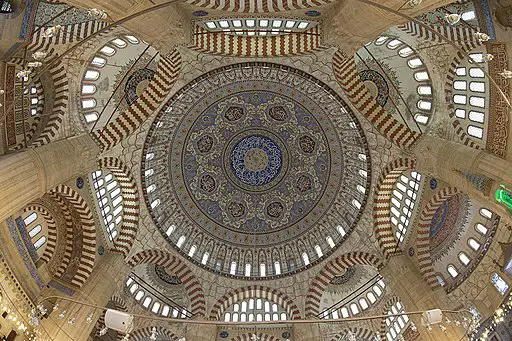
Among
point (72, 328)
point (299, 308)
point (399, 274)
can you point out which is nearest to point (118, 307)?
point (72, 328)

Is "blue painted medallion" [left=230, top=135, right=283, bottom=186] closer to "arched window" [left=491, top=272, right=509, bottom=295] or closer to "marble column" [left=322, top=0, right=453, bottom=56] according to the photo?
"marble column" [left=322, top=0, right=453, bottom=56]

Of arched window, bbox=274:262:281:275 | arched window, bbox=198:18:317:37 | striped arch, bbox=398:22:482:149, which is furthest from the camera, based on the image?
arched window, bbox=274:262:281:275

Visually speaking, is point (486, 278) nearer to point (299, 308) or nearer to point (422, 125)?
point (422, 125)

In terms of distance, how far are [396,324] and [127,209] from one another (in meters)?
13.7

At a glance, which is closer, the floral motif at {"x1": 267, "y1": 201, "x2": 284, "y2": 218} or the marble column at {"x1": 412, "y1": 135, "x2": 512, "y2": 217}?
the marble column at {"x1": 412, "y1": 135, "x2": 512, "y2": 217}

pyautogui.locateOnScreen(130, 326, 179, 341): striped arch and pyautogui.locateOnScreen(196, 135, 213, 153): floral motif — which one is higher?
pyautogui.locateOnScreen(196, 135, 213, 153): floral motif

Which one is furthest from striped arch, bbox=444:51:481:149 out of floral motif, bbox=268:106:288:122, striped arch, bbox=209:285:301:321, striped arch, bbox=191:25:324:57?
striped arch, bbox=209:285:301:321

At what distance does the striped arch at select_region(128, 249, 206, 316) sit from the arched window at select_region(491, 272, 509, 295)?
39.6 ft

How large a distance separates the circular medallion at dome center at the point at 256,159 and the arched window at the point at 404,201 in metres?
6.00

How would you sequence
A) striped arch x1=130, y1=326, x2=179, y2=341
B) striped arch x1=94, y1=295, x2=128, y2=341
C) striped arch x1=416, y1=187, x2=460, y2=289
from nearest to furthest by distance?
striped arch x1=416, y1=187, x2=460, y2=289 → striped arch x1=94, y1=295, x2=128, y2=341 → striped arch x1=130, y1=326, x2=179, y2=341


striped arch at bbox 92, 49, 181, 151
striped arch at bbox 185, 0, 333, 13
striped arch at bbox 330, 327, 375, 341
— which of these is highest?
striped arch at bbox 92, 49, 181, 151

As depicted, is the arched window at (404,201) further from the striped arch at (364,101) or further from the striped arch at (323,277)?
the striped arch at (364,101)

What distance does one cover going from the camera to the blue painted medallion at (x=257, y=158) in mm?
19953

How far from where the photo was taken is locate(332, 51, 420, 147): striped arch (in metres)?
13.3
